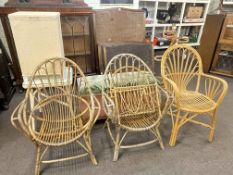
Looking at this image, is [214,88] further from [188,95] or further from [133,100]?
[133,100]

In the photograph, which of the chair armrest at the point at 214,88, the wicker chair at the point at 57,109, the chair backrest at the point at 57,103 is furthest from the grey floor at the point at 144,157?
the chair armrest at the point at 214,88

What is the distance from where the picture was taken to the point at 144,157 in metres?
1.54

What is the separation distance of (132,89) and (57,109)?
28.2 inches

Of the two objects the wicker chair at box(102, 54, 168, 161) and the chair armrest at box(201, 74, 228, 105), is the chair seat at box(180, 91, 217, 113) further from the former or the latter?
the wicker chair at box(102, 54, 168, 161)

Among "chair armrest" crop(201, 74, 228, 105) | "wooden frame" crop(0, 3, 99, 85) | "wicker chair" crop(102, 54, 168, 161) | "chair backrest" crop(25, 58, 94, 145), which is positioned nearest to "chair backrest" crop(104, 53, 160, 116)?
"wicker chair" crop(102, 54, 168, 161)

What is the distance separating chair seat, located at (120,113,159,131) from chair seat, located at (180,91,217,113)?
293 mm

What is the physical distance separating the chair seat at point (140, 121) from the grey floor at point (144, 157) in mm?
340

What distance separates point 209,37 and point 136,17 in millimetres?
1479

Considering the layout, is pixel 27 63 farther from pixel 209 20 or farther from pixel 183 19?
pixel 183 19

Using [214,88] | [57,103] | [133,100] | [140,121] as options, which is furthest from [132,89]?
[214,88]

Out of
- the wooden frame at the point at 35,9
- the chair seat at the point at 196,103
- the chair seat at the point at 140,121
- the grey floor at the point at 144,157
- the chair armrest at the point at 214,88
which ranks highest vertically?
the wooden frame at the point at 35,9

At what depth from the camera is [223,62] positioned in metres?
3.11

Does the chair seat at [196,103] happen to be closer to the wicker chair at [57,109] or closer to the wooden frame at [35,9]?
the wicker chair at [57,109]

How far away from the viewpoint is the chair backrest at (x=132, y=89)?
1534mm
